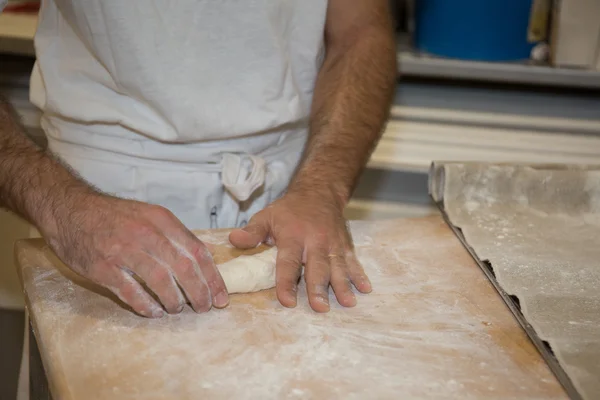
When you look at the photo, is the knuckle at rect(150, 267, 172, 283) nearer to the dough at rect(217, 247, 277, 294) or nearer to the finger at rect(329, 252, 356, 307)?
the dough at rect(217, 247, 277, 294)

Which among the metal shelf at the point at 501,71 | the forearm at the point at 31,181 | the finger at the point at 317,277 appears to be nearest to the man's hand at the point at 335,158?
the finger at the point at 317,277

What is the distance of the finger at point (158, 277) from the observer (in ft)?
2.98

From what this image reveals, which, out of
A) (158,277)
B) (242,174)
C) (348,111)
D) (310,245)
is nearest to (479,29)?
(348,111)

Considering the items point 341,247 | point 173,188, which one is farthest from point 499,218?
point 173,188

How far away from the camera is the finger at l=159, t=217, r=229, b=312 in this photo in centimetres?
91

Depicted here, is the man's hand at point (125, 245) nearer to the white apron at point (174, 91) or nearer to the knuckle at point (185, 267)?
the knuckle at point (185, 267)

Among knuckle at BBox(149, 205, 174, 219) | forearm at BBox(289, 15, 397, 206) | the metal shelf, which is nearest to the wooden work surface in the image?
knuckle at BBox(149, 205, 174, 219)

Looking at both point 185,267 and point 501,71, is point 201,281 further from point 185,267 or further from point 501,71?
point 501,71

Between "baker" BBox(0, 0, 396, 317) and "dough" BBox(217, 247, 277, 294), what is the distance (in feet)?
0.07

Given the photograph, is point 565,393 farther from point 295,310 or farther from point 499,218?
point 499,218

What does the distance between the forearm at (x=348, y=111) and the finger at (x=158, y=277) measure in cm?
31

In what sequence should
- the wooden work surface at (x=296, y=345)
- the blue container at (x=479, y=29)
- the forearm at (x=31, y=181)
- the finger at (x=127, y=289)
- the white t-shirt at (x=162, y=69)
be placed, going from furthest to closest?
1. the blue container at (x=479, y=29)
2. the white t-shirt at (x=162, y=69)
3. the forearm at (x=31, y=181)
4. the finger at (x=127, y=289)
5. the wooden work surface at (x=296, y=345)

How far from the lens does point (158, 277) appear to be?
915 millimetres

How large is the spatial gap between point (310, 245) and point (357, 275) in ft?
0.27
